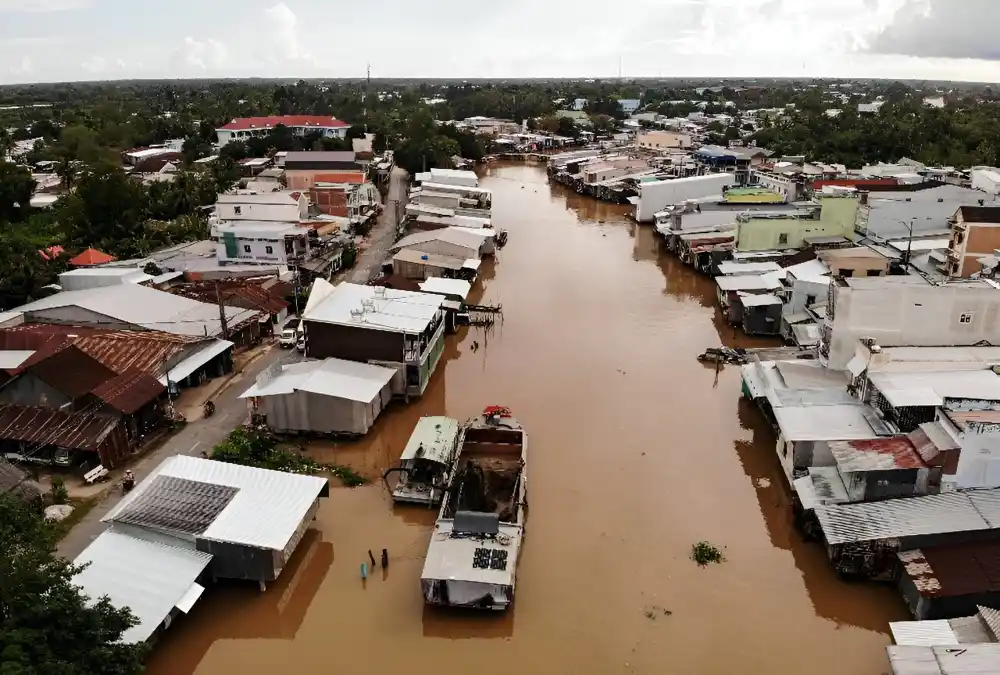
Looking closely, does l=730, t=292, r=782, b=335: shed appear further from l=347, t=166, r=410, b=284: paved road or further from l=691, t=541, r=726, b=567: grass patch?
l=347, t=166, r=410, b=284: paved road

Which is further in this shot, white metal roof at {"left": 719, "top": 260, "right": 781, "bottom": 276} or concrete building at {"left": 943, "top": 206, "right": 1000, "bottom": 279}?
white metal roof at {"left": 719, "top": 260, "right": 781, "bottom": 276}

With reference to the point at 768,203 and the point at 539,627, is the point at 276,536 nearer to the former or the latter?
the point at 539,627

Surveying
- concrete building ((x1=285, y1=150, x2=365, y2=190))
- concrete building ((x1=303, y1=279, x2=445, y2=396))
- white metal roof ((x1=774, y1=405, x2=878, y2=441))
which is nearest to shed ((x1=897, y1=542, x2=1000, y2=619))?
white metal roof ((x1=774, y1=405, x2=878, y2=441))

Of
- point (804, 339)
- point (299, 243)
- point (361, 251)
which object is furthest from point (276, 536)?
point (361, 251)

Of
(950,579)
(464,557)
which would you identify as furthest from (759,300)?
(464,557)

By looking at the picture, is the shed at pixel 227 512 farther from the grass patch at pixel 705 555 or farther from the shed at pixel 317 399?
the grass patch at pixel 705 555

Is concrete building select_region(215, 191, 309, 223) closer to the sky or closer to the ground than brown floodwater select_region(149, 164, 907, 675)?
closer to the sky

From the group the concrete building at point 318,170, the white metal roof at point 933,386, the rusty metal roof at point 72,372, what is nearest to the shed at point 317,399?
the rusty metal roof at point 72,372
